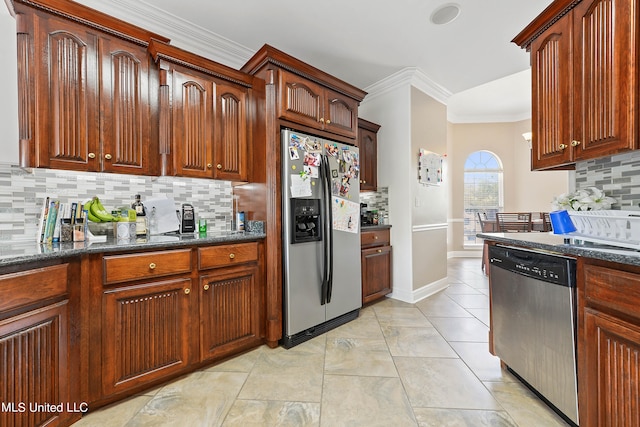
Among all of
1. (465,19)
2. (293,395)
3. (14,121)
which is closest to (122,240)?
(14,121)

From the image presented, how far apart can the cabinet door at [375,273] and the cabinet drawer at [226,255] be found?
53.6 inches

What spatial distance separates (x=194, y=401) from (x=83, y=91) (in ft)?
6.53

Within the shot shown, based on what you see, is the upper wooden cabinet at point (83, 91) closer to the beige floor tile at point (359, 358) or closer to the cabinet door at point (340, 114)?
the cabinet door at point (340, 114)

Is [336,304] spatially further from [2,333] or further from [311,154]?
[2,333]

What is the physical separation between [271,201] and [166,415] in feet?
→ 4.68

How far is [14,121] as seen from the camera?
1.47m

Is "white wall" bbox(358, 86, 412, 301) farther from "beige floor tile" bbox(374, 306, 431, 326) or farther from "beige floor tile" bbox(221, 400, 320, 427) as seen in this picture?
"beige floor tile" bbox(221, 400, 320, 427)

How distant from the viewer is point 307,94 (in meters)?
2.33

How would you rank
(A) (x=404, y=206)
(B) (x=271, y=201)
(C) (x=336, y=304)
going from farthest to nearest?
1. (A) (x=404, y=206)
2. (C) (x=336, y=304)
3. (B) (x=271, y=201)

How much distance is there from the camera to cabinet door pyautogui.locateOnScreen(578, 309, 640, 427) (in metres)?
1.01

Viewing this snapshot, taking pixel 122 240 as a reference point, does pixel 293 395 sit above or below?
below

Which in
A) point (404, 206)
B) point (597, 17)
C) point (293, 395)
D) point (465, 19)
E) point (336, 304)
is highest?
point (465, 19)

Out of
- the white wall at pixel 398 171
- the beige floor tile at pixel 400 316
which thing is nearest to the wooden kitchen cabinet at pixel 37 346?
the beige floor tile at pixel 400 316

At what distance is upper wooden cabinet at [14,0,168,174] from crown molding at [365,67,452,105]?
8.52 ft
